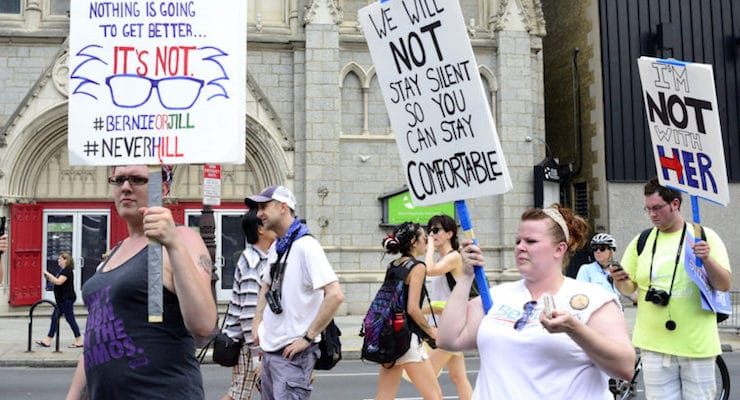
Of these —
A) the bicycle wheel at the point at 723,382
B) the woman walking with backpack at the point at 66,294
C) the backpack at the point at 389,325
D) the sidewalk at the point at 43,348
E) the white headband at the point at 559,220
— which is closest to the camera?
the white headband at the point at 559,220

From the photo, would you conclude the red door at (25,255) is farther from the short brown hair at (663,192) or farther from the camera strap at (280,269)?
the short brown hair at (663,192)

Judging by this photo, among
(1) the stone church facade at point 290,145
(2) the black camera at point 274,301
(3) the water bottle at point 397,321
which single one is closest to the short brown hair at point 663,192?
(3) the water bottle at point 397,321

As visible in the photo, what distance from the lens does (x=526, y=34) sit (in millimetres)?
20109

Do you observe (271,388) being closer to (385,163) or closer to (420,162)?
(420,162)

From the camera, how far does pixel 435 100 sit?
3.84 metres

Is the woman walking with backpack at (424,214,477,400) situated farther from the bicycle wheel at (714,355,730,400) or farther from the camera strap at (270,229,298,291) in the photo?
the bicycle wheel at (714,355,730,400)

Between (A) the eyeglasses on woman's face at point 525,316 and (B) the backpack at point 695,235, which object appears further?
(B) the backpack at point 695,235

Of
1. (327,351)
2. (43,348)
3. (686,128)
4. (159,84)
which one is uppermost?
(686,128)

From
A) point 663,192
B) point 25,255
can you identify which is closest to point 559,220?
point 663,192

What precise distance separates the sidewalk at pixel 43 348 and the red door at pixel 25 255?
565mm

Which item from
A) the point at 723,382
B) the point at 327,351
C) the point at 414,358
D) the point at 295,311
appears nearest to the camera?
the point at 295,311

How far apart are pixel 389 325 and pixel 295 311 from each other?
1313mm

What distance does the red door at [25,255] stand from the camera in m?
18.4

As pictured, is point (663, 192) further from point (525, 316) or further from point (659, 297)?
point (525, 316)
